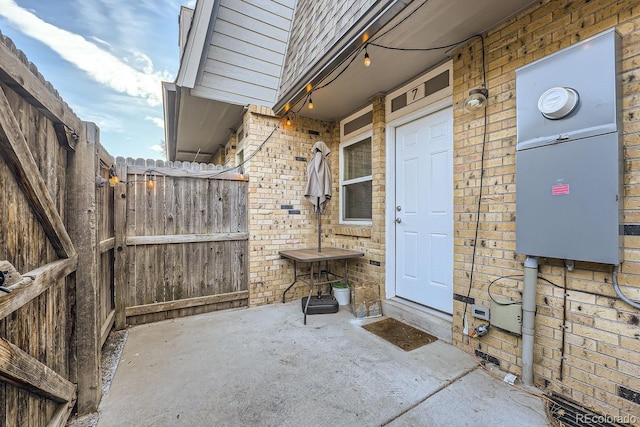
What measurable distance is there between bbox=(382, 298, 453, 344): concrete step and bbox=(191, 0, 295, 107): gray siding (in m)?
3.42

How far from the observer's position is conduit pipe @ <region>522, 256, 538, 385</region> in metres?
2.05

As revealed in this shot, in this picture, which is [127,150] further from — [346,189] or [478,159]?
[478,159]

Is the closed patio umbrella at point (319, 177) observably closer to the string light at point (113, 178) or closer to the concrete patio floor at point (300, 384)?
the concrete patio floor at point (300, 384)

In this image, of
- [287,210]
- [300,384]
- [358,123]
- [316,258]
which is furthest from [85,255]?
[358,123]

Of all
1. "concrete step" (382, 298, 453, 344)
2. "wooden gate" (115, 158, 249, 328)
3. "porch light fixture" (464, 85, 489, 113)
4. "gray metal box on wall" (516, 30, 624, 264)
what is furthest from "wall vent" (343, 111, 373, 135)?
"concrete step" (382, 298, 453, 344)

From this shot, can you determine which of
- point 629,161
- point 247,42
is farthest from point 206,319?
point 629,161

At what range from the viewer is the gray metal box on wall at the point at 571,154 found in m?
1.67

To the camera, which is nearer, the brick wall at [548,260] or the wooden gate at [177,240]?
the brick wall at [548,260]

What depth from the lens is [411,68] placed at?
3.12 metres

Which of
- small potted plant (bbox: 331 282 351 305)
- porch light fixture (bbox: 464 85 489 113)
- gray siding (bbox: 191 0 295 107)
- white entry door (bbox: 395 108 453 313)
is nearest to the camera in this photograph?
porch light fixture (bbox: 464 85 489 113)

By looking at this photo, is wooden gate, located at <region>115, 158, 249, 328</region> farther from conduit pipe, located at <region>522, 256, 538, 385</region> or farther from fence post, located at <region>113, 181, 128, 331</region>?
conduit pipe, located at <region>522, 256, 538, 385</region>

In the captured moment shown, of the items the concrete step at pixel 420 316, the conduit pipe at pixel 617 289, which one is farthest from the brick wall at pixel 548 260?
the concrete step at pixel 420 316

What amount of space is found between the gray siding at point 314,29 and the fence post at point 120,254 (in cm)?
253

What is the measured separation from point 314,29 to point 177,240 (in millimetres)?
3202
